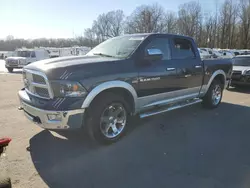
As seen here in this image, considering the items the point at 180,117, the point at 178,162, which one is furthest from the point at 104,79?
the point at 180,117

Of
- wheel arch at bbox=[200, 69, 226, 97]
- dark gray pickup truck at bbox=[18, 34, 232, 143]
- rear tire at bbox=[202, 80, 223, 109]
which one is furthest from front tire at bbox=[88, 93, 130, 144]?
rear tire at bbox=[202, 80, 223, 109]

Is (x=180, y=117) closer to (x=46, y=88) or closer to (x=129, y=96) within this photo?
(x=129, y=96)

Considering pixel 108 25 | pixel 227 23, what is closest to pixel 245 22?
pixel 227 23

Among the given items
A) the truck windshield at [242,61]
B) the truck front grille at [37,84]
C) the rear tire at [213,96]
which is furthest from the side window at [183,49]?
the truck windshield at [242,61]

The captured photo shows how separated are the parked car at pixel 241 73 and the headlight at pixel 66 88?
8.70 m

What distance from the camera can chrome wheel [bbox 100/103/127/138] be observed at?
3998 millimetres

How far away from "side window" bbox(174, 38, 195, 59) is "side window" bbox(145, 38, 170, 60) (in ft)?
1.02

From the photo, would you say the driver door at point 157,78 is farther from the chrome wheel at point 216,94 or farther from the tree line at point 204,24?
the tree line at point 204,24

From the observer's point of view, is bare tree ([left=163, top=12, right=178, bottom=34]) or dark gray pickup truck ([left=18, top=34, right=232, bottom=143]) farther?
bare tree ([left=163, top=12, right=178, bottom=34])

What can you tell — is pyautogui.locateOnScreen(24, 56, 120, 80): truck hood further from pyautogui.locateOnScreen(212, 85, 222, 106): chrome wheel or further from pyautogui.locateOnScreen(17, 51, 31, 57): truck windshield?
pyautogui.locateOnScreen(17, 51, 31, 57): truck windshield

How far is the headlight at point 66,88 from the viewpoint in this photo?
3427 millimetres

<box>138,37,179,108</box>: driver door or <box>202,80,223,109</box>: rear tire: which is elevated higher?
<box>138,37,179,108</box>: driver door

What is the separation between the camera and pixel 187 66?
536 centimetres

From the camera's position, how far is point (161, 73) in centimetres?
468
